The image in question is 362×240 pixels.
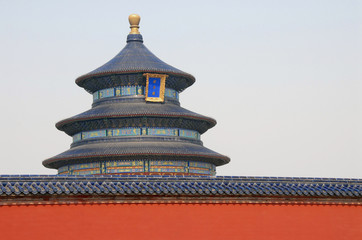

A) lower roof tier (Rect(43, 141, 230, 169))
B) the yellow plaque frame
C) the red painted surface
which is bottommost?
the red painted surface

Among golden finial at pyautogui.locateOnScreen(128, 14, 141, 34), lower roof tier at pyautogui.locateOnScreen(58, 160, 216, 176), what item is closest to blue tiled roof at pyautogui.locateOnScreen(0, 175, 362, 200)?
lower roof tier at pyautogui.locateOnScreen(58, 160, 216, 176)

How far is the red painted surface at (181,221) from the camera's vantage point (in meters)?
17.4

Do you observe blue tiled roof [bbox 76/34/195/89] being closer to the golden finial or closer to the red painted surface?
the golden finial

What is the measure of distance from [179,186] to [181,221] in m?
0.95

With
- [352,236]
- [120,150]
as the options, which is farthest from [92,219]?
[120,150]

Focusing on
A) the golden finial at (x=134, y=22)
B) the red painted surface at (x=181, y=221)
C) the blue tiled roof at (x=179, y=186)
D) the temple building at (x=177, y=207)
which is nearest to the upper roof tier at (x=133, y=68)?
the golden finial at (x=134, y=22)

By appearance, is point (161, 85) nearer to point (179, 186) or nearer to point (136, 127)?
point (136, 127)

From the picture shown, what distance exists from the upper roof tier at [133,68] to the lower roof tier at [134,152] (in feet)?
11.5

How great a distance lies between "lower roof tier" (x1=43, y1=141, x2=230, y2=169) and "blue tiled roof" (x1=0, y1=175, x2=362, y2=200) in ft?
36.6

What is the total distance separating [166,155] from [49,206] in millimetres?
13286

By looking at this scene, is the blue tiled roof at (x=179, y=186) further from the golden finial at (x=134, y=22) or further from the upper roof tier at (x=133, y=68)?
the golden finial at (x=134, y=22)

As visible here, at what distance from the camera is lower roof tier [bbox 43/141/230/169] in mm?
30422

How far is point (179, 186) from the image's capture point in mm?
18625

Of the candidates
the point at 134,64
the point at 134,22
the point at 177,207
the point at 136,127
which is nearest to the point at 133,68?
the point at 134,64
